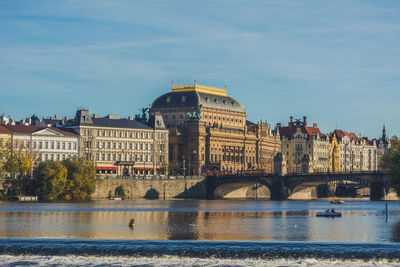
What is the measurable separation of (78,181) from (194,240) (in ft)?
286

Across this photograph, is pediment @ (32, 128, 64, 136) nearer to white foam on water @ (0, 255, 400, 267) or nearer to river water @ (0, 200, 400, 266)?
river water @ (0, 200, 400, 266)

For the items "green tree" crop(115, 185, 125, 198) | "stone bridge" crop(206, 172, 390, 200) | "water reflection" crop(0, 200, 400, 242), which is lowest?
"water reflection" crop(0, 200, 400, 242)

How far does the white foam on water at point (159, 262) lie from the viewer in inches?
2581

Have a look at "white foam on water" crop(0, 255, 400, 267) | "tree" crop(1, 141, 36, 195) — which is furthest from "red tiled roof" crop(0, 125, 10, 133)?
"white foam on water" crop(0, 255, 400, 267)

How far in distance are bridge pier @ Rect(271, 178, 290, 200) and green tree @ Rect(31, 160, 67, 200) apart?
54.2 meters

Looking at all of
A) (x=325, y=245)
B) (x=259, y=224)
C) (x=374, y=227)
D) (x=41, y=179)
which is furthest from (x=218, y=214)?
(x=325, y=245)

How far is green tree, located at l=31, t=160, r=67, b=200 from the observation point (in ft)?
514

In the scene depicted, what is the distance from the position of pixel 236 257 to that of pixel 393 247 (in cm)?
1362

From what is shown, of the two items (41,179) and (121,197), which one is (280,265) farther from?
(121,197)

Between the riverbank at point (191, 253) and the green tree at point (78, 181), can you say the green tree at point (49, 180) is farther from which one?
the riverbank at point (191, 253)

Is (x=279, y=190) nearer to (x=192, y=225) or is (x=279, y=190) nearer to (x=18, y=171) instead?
(x=18, y=171)

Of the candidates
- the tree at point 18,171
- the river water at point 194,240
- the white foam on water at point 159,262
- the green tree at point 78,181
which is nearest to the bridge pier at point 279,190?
the green tree at point 78,181

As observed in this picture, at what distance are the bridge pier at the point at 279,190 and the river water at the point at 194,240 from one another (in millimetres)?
74842

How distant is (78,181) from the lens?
16300 centimetres
